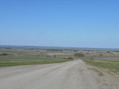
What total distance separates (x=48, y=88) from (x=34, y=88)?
35.1 inches

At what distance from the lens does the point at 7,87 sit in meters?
13.0

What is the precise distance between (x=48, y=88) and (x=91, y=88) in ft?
9.25

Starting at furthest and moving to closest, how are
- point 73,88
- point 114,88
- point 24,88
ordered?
1. point 114,88
2. point 73,88
3. point 24,88

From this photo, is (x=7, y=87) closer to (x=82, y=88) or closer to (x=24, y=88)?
(x=24, y=88)

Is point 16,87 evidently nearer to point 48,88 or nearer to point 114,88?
point 48,88

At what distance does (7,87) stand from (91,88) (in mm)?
5210

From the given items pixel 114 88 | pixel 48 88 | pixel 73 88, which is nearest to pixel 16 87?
pixel 48 88

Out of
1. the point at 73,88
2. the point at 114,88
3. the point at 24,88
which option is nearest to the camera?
the point at 24,88

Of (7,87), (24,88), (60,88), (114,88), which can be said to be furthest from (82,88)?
(7,87)

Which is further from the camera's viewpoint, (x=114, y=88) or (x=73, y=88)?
(x=114, y=88)

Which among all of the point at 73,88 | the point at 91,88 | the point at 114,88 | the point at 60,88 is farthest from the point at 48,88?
the point at 114,88

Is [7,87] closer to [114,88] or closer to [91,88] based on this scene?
[91,88]

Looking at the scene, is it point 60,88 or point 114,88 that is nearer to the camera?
point 60,88

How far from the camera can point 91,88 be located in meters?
14.4
